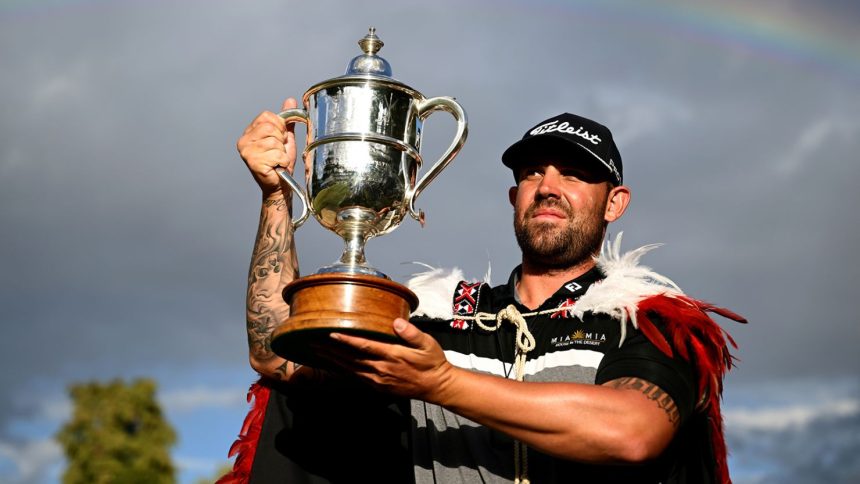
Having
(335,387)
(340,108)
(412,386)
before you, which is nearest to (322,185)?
(340,108)

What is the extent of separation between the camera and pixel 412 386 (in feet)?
9.83

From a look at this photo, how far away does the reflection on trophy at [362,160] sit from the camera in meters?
Answer: 3.21

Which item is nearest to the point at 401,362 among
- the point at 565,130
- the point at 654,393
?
the point at 654,393

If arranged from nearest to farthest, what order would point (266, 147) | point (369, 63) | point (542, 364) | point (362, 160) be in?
point (362, 160), point (369, 63), point (266, 147), point (542, 364)

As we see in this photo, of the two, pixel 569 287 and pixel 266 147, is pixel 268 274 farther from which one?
pixel 569 287

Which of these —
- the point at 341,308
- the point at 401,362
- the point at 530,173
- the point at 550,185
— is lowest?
the point at 401,362

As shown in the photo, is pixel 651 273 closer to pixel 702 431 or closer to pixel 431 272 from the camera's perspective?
pixel 702 431

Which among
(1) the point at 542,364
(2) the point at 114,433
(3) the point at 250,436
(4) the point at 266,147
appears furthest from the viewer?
(2) the point at 114,433

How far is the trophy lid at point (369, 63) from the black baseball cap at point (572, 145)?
4.05 feet

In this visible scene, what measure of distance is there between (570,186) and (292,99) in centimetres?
137

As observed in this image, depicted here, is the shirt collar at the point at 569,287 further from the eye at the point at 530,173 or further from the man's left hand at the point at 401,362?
the man's left hand at the point at 401,362

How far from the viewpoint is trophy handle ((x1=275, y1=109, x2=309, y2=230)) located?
3441 millimetres

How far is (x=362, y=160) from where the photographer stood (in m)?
3.26

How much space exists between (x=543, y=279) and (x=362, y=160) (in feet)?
5.11
